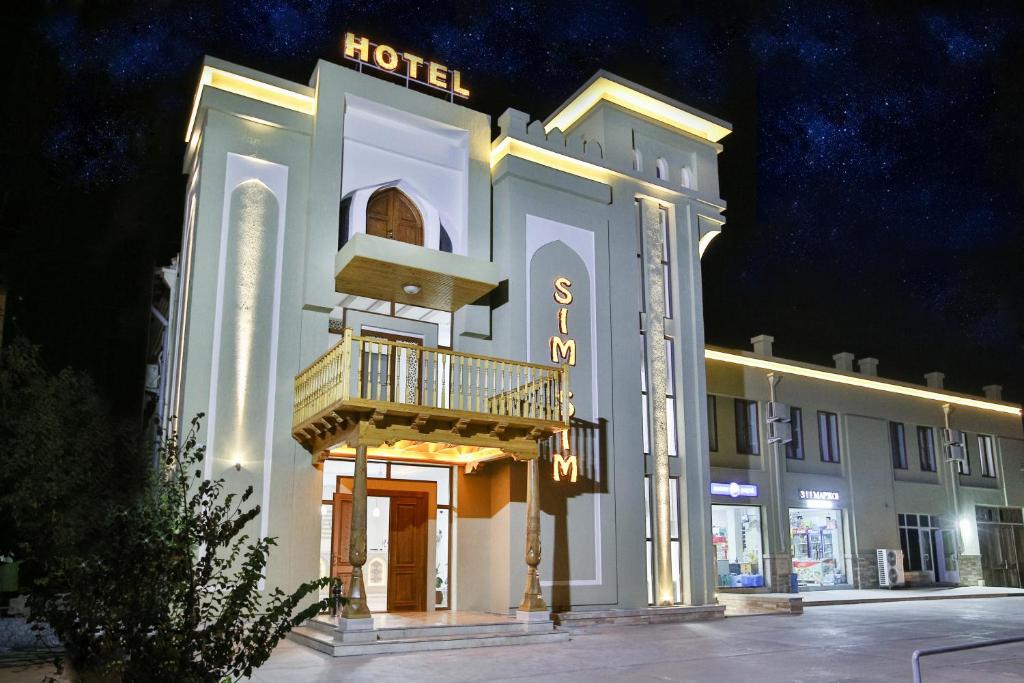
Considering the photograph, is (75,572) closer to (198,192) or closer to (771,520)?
(198,192)

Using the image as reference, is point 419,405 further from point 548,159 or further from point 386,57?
point 386,57

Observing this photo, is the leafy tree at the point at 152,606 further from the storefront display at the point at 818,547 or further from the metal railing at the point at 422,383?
the storefront display at the point at 818,547

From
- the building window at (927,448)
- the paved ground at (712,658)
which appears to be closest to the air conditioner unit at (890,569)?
the building window at (927,448)

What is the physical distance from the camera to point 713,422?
27.9m

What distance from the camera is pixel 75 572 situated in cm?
476

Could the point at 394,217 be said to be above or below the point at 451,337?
above

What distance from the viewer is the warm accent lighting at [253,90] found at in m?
16.7

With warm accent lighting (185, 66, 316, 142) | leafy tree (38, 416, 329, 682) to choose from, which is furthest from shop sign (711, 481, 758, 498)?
leafy tree (38, 416, 329, 682)

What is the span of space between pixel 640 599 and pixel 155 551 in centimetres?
1498

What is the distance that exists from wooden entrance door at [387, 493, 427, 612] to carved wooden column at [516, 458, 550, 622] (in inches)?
95.4

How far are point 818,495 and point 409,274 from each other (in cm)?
1943

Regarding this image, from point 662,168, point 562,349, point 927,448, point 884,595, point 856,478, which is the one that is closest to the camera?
point 562,349

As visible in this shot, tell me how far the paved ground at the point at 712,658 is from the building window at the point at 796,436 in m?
11.6

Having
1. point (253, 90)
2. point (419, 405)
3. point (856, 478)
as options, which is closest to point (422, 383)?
point (419, 405)
